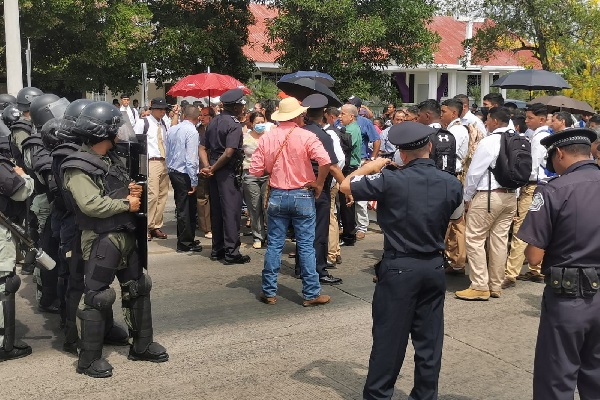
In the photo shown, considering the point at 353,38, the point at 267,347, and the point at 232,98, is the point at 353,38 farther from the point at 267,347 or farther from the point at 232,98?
the point at 267,347

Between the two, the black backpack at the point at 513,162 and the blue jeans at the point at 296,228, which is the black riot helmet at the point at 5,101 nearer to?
the blue jeans at the point at 296,228

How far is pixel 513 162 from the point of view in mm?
6590

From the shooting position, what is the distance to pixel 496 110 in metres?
6.77

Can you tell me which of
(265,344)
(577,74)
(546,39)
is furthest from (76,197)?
(577,74)

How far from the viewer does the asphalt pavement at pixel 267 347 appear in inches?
183

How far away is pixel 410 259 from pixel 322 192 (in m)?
3.26

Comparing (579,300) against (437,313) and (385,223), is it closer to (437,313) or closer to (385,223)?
(437,313)

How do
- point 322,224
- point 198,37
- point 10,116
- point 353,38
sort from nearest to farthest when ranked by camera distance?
point 322,224 < point 10,116 < point 353,38 < point 198,37

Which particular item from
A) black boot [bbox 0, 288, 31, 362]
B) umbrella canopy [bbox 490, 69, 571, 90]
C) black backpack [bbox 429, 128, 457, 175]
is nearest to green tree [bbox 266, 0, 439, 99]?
umbrella canopy [bbox 490, 69, 571, 90]

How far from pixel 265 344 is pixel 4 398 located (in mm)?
2032

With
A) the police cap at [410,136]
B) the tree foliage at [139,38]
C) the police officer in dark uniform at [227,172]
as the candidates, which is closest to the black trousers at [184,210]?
the police officer in dark uniform at [227,172]

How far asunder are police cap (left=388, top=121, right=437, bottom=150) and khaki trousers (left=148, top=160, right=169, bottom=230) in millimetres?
6164

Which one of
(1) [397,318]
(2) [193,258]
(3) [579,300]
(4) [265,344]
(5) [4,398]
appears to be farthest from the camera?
(2) [193,258]

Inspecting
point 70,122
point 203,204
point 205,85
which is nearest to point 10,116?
point 70,122
